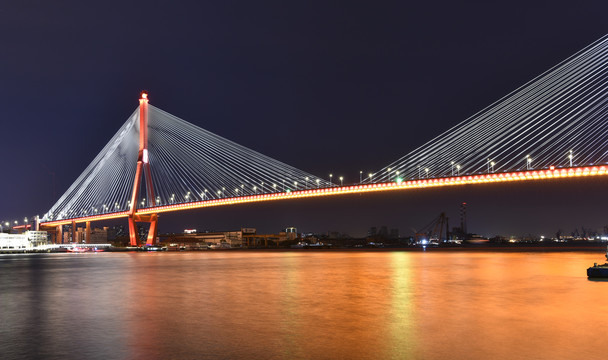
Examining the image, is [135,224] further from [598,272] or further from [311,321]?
[311,321]

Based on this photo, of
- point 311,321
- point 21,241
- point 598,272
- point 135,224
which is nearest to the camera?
point 311,321

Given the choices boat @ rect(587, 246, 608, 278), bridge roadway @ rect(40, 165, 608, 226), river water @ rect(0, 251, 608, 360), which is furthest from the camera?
bridge roadway @ rect(40, 165, 608, 226)

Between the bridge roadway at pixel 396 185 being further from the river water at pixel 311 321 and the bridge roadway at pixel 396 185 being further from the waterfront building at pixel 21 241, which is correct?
the river water at pixel 311 321

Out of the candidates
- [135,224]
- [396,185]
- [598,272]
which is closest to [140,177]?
[135,224]

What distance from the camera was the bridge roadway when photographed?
1667 inches

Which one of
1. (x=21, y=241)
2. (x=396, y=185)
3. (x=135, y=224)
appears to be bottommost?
(x=21, y=241)

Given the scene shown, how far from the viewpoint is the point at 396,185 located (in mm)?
53094

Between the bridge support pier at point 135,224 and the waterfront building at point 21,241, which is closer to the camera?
the bridge support pier at point 135,224

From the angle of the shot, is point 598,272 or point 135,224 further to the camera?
point 135,224

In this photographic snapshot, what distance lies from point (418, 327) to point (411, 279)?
1045 centimetres

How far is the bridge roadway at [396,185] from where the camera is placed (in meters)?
42.3

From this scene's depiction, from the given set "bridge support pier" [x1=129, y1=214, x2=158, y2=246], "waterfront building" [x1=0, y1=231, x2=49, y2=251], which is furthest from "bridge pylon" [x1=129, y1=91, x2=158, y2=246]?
"waterfront building" [x1=0, y1=231, x2=49, y2=251]

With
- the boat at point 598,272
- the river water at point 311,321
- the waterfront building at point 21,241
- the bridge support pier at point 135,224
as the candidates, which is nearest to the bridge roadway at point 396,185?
the bridge support pier at point 135,224

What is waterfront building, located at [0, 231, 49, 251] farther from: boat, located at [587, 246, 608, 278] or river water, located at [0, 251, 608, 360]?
boat, located at [587, 246, 608, 278]
